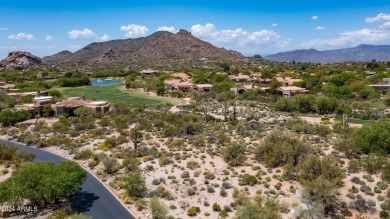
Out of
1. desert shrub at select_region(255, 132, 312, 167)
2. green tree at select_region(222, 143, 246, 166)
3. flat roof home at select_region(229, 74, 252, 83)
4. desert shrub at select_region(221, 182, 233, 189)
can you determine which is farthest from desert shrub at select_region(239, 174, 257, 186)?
flat roof home at select_region(229, 74, 252, 83)


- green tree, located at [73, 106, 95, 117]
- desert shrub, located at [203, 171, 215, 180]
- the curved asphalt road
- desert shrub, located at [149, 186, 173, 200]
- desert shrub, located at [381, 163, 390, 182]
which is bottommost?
the curved asphalt road

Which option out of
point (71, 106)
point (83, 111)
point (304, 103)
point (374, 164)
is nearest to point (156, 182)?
point (374, 164)

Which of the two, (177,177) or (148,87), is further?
(148,87)

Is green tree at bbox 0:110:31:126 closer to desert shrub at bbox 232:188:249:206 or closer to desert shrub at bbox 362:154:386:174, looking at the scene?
desert shrub at bbox 232:188:249:206

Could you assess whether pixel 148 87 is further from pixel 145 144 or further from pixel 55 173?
pixel 55 173

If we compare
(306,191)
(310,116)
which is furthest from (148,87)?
(306,191)

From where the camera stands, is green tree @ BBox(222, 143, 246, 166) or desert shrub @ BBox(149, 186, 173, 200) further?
green tree @ BBox(222, 143, 246, 166)
